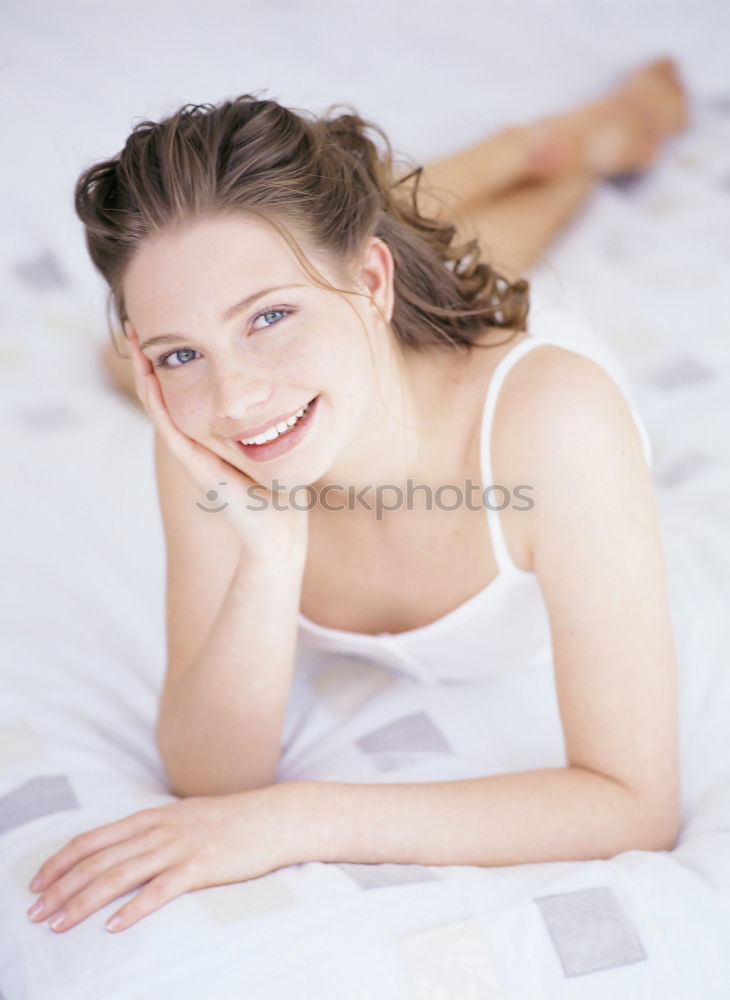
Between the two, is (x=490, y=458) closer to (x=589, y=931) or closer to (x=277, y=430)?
(x=277, y=430)

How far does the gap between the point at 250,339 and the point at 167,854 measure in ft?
1.49

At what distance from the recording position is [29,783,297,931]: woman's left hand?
0.88 metres

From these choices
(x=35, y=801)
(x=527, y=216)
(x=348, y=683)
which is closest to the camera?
(x=35, y=801)

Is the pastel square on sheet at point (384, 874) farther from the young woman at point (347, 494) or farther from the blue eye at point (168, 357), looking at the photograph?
the blue eye at point (168, 357)

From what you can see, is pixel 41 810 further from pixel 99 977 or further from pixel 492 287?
pixel 492 287

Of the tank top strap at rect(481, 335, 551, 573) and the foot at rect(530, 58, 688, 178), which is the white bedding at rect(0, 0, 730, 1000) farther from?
the tank top strap at rect(481, 335, 551, 573)

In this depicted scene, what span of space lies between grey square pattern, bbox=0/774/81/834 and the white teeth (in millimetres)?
391

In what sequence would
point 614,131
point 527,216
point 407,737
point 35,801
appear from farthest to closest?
point 614,131, point 527,216, point 407,737, point 35,801

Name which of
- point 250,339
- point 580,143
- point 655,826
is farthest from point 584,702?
point 580,143

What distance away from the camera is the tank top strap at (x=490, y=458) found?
1.08 metres

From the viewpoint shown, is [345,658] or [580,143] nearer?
[345,658]

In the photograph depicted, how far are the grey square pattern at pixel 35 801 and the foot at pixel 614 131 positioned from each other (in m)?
1.54

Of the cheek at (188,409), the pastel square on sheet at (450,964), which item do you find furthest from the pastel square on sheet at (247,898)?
the cheek at (188,409)

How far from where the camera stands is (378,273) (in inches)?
41.7
